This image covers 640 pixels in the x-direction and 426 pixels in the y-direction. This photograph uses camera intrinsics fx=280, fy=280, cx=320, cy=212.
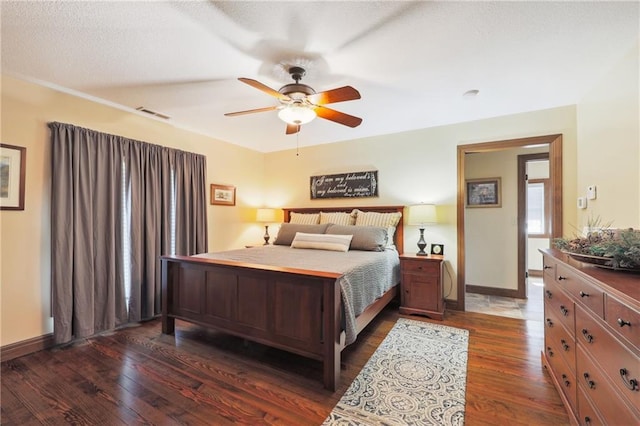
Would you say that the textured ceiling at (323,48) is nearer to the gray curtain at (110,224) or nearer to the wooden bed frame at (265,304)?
the gray curtain at (110,224)

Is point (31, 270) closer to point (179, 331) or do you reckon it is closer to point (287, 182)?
point (179, 331)

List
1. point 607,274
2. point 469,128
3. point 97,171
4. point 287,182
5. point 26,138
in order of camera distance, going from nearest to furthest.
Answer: point 607,274, point 26,138, point 97,171, point 469,128, point 287,182

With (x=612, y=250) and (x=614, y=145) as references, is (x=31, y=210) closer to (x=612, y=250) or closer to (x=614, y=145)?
(x=612, y=250)

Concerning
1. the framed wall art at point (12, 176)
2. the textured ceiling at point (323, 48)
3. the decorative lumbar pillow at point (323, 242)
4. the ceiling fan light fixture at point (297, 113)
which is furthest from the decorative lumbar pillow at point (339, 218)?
the framed wall art at point (12, 176)

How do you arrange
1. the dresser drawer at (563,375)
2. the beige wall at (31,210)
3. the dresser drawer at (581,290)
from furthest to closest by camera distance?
the beige wall at (31,210)
the dresser drawer at (563,375)
the dresser drawer at (581,290)

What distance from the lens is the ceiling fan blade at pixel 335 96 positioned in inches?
80.1

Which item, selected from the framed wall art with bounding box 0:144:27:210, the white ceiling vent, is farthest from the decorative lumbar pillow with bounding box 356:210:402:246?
the framed wall art with bounding box 0:144:27:210

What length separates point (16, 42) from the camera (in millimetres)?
1951

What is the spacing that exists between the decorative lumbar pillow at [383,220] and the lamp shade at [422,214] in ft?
→ 0.91

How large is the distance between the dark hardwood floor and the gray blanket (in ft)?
1.52

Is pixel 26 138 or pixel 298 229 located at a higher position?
pixel 26 138

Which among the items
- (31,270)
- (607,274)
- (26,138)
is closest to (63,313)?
(31,270)

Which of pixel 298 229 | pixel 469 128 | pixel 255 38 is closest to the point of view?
pixel 255 38

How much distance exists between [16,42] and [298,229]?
3119mm
